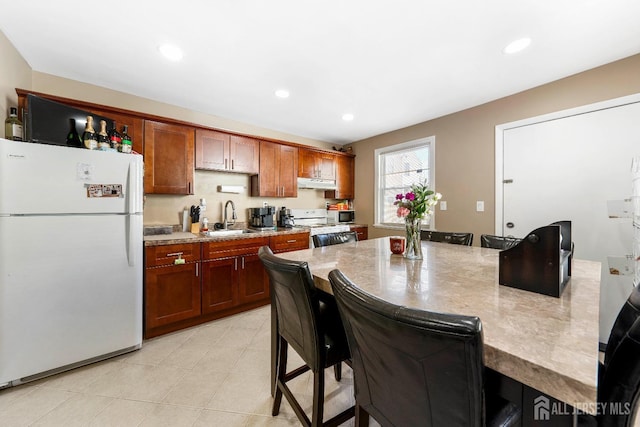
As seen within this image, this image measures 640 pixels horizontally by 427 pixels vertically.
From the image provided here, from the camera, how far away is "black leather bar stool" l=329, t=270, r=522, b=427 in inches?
21.1

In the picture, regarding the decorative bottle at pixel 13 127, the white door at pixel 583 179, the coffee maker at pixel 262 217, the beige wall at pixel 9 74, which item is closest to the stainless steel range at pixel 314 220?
the coffee maker at pixel 262 217

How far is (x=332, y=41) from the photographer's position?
72.2 inches

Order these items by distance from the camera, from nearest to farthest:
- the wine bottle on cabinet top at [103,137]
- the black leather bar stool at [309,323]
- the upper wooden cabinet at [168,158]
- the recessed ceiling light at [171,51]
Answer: the black leather bar stool at [309,323] → the recessed ceiling light at [171,51] → the wine bottle on cabinet top at [103,137] → the upper wooden cabinet at [168,158]

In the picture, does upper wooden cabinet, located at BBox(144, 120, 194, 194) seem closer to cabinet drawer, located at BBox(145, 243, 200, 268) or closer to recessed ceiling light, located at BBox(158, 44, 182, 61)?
cabinet drawer, located at BBox(145, 243, 200, 268)

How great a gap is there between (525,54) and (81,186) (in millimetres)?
3556

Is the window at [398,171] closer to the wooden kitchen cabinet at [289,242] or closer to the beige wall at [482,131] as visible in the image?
the beige wall at [482,131]

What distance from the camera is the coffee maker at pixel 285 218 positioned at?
12.3 feet

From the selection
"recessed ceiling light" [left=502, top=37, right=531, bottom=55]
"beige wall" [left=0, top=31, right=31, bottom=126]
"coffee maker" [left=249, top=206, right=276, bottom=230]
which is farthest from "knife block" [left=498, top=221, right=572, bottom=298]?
"beige wall" [left=0, top=31, right=31, bottom=126]

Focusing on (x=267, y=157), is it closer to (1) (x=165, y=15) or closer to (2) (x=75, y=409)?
(1) (x=165, y=15)

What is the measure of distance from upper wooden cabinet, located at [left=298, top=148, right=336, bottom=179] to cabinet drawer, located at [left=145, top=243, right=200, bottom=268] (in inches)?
76.6

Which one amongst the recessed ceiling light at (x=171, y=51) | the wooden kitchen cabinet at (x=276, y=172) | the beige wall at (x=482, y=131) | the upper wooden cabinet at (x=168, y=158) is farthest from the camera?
the wooden kitchen cabinet at (x=276, y=172)

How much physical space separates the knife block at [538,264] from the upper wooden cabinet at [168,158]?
296 centimetres

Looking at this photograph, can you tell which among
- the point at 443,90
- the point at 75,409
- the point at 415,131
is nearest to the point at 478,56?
the point at 443,90

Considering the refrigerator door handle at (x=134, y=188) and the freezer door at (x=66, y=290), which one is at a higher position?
the refrigerator door handle at (x=134, y=188)
